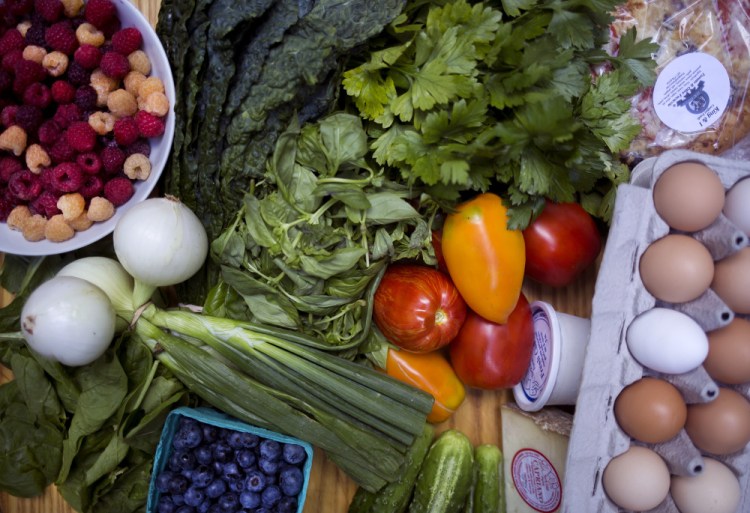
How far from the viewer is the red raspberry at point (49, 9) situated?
3.19 feet

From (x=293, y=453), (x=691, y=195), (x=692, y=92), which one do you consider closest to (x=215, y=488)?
(x=293, y=453)

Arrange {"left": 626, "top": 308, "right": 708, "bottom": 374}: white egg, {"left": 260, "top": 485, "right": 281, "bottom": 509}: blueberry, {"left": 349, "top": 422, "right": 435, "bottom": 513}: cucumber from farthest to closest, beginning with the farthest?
{"left": 349, "top": 422, "right": 435, "bottom": 513}: cucumber
{"left": 260, "top": 485, "right": 281, "bottom": 509}: blueberry
{"left": 626, "top": 308, "right": 708, "bottom": 374}: white egg

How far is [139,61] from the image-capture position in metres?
1.00

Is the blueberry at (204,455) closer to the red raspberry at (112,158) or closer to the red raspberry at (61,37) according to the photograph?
the red raspberry at (112,158)

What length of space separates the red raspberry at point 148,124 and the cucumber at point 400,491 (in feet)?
2.23

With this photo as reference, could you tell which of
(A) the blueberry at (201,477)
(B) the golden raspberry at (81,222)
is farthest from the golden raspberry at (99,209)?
(A) the blueberry at (201,477)

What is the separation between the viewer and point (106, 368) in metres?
1.02

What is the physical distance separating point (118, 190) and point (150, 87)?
0.18 metres

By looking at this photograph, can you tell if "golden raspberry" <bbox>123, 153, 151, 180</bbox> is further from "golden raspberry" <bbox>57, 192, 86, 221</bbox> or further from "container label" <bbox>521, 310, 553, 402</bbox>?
"container label" <bbox>521, 310, 553, 402</bbox>

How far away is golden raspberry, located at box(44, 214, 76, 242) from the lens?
0.99 m

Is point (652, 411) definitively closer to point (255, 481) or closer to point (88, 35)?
point (255, 481)

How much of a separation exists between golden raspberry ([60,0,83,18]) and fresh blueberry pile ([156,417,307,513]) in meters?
0.70

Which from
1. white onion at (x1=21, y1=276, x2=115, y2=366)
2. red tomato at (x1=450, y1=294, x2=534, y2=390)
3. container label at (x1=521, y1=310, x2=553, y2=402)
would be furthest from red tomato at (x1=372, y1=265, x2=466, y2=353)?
white onion at (x1=21, y1=276, x2=115, y2=366)

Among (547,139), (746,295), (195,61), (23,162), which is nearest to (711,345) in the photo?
(746,295)
